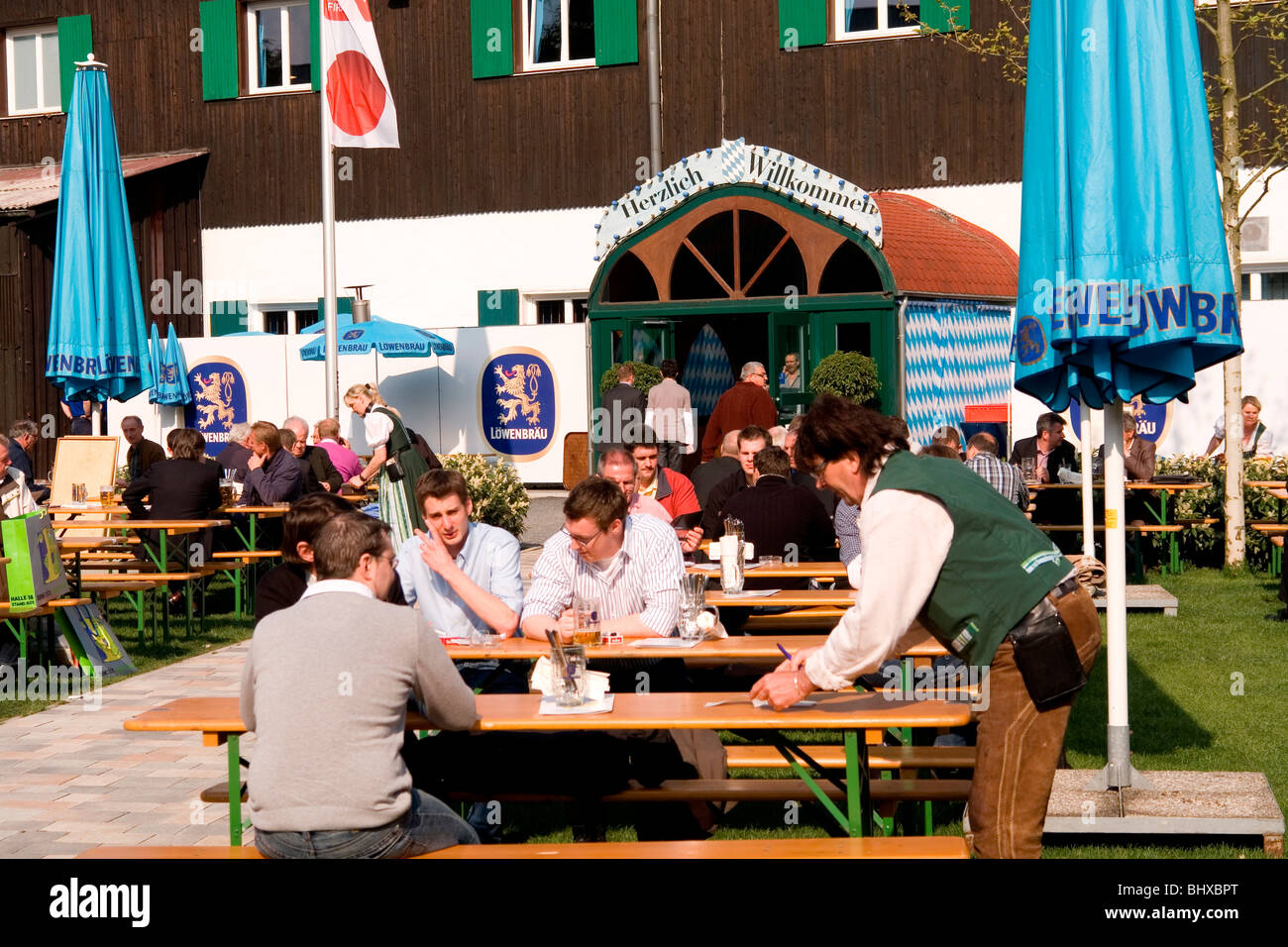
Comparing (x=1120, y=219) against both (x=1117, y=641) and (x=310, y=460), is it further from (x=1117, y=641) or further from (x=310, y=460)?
(x=310, y=460)

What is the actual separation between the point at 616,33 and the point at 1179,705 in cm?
1555

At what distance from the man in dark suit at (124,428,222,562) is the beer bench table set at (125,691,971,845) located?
262 inches

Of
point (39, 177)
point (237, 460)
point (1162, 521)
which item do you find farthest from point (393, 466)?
point (39, 177)

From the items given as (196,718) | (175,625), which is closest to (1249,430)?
(175,625)

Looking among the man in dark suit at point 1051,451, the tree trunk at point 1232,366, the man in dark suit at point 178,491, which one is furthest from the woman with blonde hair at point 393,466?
the tree trunk at point 1232,366

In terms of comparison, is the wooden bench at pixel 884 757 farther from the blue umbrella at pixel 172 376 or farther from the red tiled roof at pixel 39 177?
the red tiled roof at pixel 39 177

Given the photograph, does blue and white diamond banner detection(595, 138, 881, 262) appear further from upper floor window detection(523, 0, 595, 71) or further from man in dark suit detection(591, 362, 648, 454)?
upper floor window detection(523, 0, 595, 71)

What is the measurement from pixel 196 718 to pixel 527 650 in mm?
1373

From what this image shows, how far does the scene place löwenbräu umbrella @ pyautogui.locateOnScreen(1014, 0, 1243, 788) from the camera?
18.9 ft

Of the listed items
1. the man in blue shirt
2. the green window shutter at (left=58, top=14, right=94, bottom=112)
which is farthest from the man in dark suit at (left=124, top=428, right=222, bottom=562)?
the green window shutter at (left=58, top=14, right=94, bottom=112)

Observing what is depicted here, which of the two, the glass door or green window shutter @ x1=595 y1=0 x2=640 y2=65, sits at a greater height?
green window shutter @ x1=595 y1=0 x2=640 y2=65

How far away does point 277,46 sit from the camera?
79.5 feet

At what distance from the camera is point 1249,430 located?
1435cm
